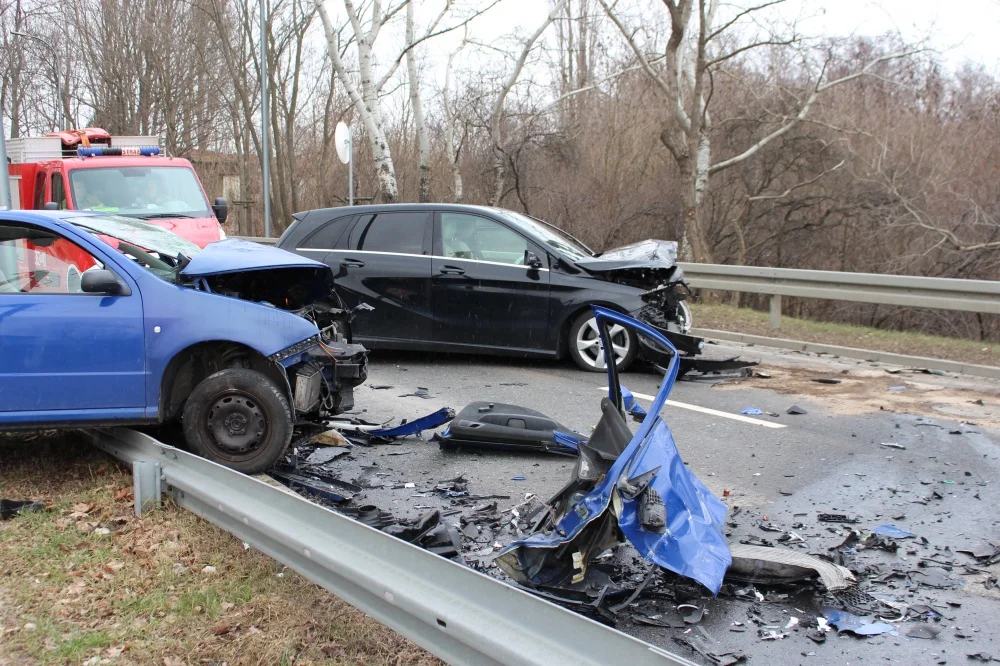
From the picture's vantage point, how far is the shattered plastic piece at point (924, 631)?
3465 millimetres

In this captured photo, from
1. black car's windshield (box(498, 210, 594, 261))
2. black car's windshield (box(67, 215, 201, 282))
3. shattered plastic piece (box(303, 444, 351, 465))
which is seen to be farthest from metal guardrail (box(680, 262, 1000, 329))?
black car's windshield (box(67, 215, 201, 282))

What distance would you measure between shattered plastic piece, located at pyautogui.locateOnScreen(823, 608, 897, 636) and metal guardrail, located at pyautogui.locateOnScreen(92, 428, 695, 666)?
158 cm

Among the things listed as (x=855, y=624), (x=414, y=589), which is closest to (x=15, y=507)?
(x=414, y=589)

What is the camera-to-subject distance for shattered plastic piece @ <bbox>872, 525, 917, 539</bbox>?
4.51 meters

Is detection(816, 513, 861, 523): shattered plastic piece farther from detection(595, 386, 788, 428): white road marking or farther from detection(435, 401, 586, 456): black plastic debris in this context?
detection(595, 386, 788, 428): white road marking

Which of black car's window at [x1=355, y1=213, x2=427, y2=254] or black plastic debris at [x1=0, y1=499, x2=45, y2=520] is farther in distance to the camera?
black car's window at [x1=355, y1=213, x2=427, y2=254]

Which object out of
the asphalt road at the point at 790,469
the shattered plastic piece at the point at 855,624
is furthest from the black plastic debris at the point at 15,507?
the shattered plastic piece at the point at 855,624

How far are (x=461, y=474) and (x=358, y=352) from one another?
1084mm

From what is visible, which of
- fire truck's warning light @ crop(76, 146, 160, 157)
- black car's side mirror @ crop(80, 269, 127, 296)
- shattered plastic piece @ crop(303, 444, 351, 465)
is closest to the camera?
black car's side mirror @ crop(80, 269, 127, 296)

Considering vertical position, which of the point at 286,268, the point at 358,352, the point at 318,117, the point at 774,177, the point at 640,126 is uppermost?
the point at 318,117

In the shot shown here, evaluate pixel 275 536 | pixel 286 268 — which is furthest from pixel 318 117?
pixel 275 536

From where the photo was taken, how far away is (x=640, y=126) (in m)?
22.9

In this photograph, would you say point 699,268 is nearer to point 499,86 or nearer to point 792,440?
point 792,440

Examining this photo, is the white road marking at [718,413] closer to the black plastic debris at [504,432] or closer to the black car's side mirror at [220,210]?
the black plastic debris at [504,432]
